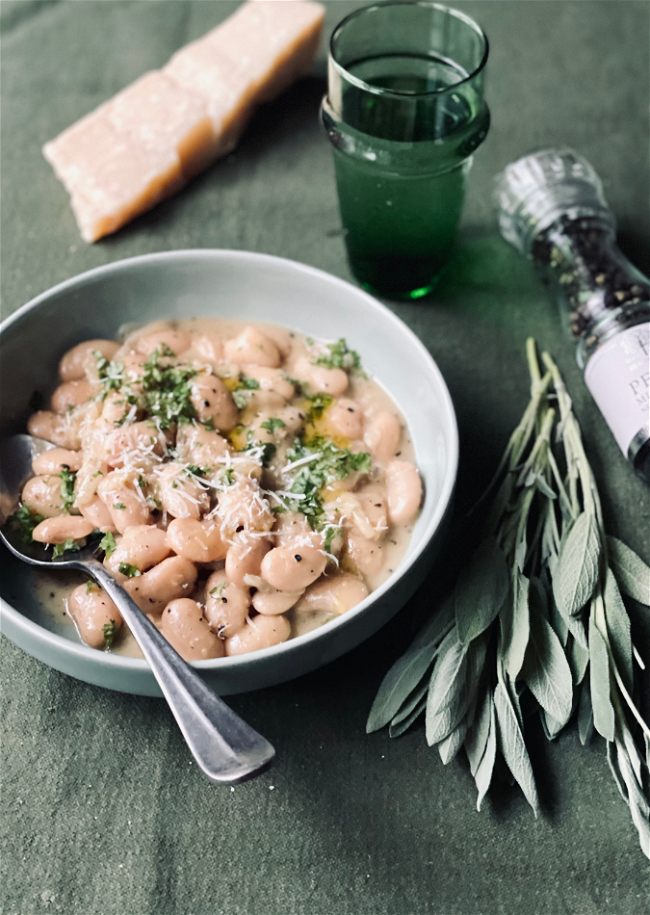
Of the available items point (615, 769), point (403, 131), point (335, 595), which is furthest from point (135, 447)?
point (615, 769)

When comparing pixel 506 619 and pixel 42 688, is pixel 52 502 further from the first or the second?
pixel 506 619

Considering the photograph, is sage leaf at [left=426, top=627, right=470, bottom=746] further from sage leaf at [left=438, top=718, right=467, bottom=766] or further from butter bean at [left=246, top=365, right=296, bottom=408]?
butter bean at [left=246, top=365, right=296, bottom=408]

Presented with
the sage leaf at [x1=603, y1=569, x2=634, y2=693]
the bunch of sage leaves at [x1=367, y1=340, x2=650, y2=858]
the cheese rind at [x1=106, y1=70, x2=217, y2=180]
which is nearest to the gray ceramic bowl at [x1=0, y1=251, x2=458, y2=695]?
the bunch of sage leaves at [x1=367, y1=340, x2=650, y2=858]

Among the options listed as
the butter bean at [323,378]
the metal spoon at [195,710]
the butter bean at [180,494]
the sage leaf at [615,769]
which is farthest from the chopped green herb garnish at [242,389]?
the sage leaf at [615,769]

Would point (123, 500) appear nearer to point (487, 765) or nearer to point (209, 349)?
point (209, 349)

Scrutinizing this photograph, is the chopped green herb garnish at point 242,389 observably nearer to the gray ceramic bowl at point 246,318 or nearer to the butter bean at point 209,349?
the butter bean at point 209,349

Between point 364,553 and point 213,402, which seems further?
point 213,402
